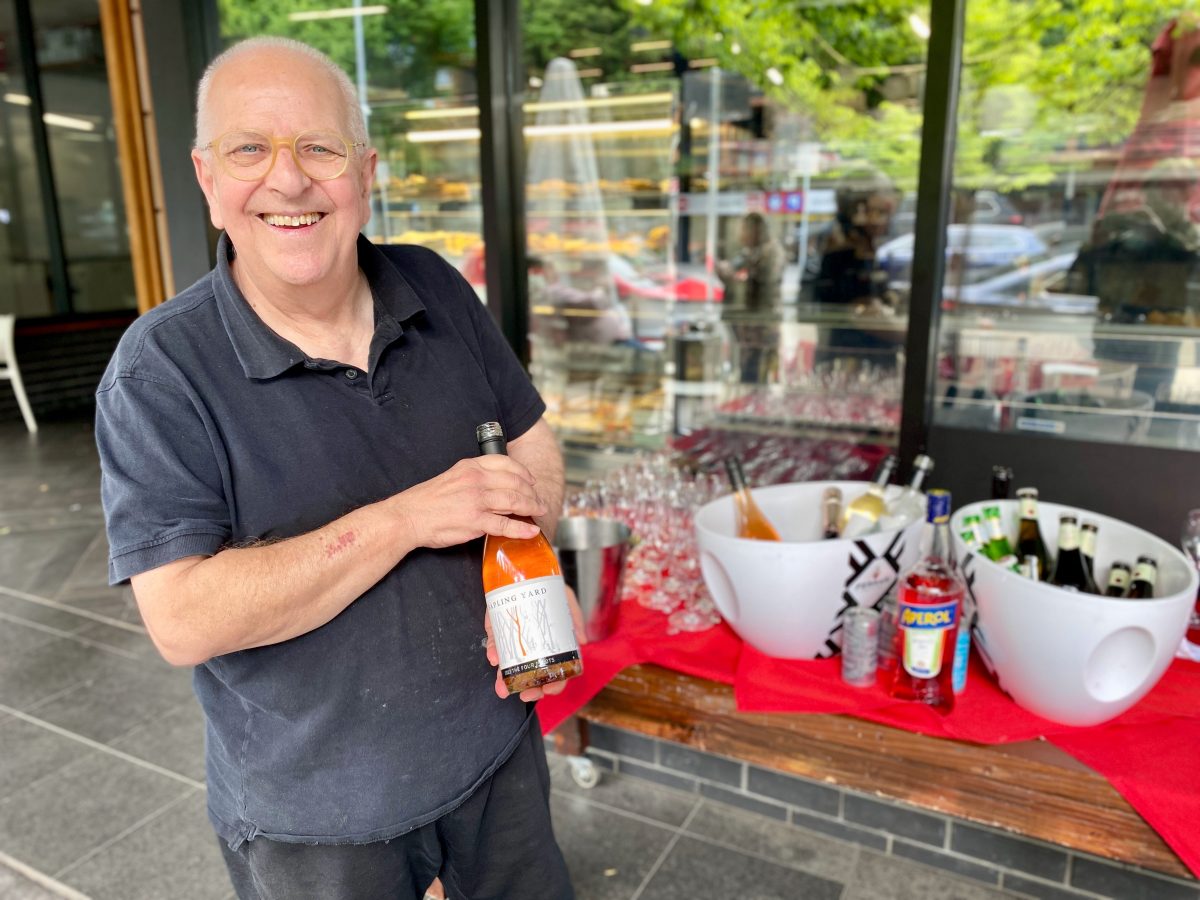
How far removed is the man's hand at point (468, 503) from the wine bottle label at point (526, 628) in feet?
0.25

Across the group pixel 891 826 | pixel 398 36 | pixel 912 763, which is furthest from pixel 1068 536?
pixel 398 36

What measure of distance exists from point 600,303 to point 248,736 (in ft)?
11.9

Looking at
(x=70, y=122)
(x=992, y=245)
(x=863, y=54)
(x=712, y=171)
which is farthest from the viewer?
(x=70, y=122)

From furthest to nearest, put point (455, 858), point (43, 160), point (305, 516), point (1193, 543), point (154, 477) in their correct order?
point (43, 160), point (1193, 543), point (455, 858), point (305, 516), point (154, 477)

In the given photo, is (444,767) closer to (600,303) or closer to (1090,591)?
(1090,591)

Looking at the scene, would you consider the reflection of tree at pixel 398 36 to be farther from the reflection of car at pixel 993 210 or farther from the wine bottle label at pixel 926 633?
the wine bottle label at pixel 926 633

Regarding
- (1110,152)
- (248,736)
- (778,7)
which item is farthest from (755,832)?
(778,7)

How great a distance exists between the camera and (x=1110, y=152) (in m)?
3.44

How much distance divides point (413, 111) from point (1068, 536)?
143 inches

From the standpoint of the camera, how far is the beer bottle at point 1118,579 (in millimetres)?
1653

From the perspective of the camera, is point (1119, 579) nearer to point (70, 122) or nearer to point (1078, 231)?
point (1078, 231)

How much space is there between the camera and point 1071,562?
1.77 m

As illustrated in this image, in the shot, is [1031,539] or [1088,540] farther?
[1031,539]

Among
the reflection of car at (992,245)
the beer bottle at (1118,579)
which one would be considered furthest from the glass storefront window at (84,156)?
the beer bottle at (1118,579)
